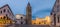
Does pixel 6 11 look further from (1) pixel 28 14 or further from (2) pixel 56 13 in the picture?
(2) pixel 56 13

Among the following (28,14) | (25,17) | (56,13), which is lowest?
(25,17)

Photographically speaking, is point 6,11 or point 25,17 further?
point 25,17

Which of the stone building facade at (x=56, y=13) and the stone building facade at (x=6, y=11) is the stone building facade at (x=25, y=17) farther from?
the stone building facade at (x=56, y=13)

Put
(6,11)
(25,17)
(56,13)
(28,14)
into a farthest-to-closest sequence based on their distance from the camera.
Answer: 1. (25,17)
2. (28,14)
3. (6,11)
4. (56,13)

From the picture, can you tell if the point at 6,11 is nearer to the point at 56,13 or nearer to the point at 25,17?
the point at 25,17

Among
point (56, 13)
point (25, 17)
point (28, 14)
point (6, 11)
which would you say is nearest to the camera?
point (56, 13)

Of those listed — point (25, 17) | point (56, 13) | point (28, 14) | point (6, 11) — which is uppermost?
point (6, 11)

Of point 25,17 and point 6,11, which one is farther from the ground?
point 6,11

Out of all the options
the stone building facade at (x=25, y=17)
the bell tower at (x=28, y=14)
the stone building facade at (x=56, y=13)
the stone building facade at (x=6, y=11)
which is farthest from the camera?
the stone building facade at (x=25, y=17)

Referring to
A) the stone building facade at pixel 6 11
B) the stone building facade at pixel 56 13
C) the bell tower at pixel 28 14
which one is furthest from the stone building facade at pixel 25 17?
the stone building facade at pixel 56 13

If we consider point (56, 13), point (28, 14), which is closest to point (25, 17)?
point (28, 14)

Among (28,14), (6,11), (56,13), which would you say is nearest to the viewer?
(56,13)

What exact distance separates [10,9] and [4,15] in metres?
2.85

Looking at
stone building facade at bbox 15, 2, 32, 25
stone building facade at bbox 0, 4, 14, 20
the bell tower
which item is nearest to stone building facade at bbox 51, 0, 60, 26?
stone building facade at bbox 0, 4, 14, 20
